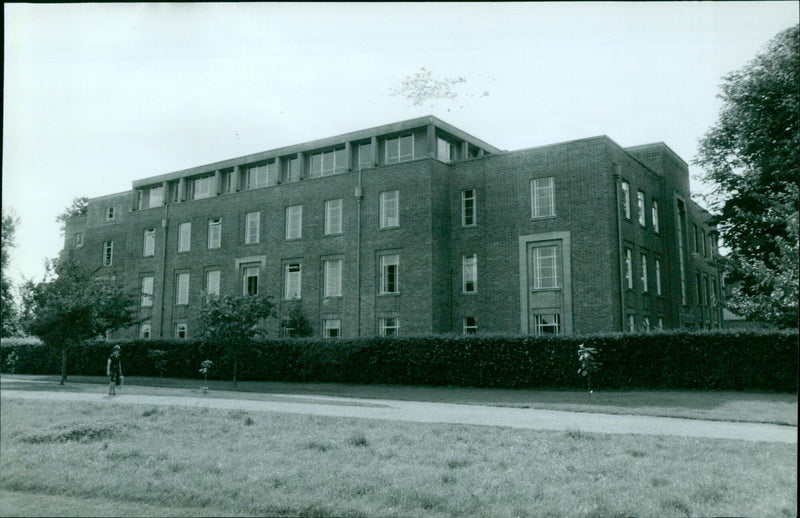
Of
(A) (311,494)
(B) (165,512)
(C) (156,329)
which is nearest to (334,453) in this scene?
(A) (311,494)

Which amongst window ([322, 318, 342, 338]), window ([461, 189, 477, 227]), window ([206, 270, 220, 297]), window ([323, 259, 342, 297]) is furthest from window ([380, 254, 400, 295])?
window ([206, 270, 220, 297])

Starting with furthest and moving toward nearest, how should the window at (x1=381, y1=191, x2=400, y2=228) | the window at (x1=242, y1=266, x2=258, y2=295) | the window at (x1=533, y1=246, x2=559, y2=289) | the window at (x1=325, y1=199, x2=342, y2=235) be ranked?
the window at (x1=242, y1=266, x2=258, y2=295)
the window at (x1=325, y1=199, x2=342, y2=235)
the window at (x1=381, y1=191, x2=400, y2=228)
the window at (x1=533, y1=246, x2=559, y2=289)

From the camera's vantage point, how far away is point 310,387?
90.4ft

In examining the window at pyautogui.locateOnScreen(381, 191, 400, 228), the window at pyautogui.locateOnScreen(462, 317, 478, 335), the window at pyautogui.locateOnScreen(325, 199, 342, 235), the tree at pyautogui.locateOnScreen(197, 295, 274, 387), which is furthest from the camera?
the window at pyautogui.locateOnScreen(325, 199, 342, 235)

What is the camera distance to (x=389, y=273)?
34656 millimetres

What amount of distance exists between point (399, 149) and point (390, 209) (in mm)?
3798

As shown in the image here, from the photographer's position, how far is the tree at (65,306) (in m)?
29.6

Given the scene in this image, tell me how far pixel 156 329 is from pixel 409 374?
25.9 m

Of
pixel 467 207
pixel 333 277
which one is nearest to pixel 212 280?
pixel 333 277

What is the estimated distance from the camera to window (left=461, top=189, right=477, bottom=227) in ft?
112

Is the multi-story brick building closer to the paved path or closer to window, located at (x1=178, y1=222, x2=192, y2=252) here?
window, located at (x1=178, y1=222, x2=192, y2=252)

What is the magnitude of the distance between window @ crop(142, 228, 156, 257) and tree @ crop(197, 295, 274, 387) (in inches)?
817

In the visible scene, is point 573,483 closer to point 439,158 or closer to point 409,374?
point 409,374

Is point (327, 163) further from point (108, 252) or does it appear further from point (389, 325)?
point (108, 252)
